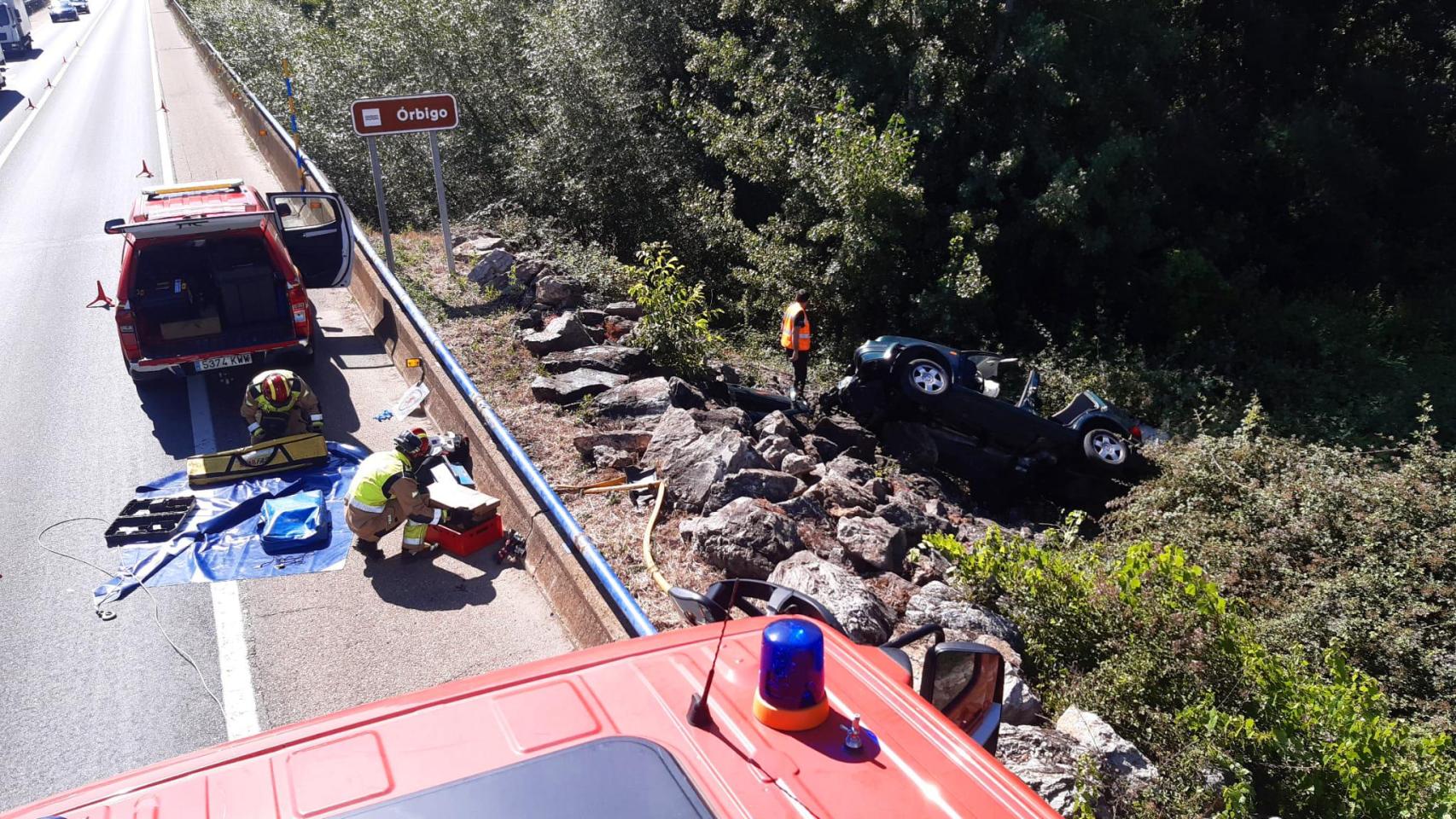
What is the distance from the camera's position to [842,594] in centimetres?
616

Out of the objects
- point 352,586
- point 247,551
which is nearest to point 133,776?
point 352,586

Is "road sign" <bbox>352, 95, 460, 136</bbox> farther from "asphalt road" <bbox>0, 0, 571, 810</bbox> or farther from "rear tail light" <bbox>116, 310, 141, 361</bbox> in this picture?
"rear tail light" <bbox>116, 310, 141, 361</bbox>

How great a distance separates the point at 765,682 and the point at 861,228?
12532 millimetres

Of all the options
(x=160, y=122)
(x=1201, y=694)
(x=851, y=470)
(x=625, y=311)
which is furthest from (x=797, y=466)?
(x=160, y=122)

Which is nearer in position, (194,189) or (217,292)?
(217,292)

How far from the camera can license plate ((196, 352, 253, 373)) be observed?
9.46 meters

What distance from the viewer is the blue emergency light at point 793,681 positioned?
2684 mm

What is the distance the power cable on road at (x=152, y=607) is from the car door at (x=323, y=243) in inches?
171

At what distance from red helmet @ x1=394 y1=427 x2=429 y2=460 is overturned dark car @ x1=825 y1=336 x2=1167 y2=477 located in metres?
5.19

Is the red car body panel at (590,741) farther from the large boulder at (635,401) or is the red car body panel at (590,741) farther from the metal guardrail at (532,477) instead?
the large boulder at (635,401)

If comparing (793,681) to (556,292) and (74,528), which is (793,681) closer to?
(74,528)

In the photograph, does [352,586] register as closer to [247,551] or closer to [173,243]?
[247,551]

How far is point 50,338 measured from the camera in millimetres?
11359

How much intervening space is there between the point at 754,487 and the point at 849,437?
10.6 ft
